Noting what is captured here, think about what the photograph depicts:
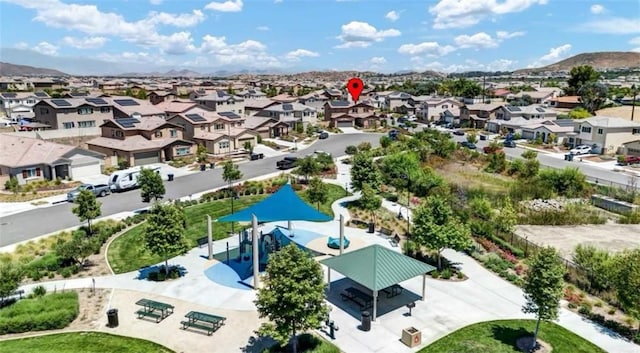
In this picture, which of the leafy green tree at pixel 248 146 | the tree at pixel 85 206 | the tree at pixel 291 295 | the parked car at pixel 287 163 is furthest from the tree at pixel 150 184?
the leafy green tree at pixel 248 146

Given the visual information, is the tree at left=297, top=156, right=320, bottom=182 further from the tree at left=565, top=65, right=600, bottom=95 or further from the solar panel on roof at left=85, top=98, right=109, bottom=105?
the tree at left=565, top=65, right=600, bottom=95

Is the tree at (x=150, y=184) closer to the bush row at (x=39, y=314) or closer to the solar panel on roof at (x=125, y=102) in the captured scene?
the bush row at (x=39, y=314)

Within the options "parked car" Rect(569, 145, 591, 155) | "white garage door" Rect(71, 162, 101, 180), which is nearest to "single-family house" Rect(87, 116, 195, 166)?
"white garage door" Rect(71, 162, 101, 180)

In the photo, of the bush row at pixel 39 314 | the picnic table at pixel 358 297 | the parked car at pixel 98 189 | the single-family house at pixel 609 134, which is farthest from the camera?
the single-family house at pixel 609 134

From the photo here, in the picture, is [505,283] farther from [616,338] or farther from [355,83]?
[355,83]

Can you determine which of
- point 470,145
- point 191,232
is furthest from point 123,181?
point 470,145

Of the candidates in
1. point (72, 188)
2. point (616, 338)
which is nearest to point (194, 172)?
point (72, 188)

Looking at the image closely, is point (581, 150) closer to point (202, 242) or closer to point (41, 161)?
point (202, 242)
